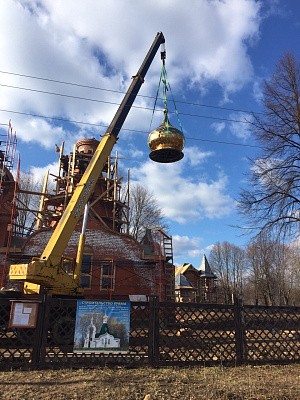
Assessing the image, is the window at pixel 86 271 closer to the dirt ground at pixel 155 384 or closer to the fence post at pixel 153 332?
the fence post at pixel 153 332

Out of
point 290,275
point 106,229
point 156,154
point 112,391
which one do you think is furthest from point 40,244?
point 290,275

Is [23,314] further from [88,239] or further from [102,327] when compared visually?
[88,239]

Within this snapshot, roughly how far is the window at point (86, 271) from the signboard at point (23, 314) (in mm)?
13248

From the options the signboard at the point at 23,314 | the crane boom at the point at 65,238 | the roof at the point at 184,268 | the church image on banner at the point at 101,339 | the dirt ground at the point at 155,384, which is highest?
the roof at the point at 184,268

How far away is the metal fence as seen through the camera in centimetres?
791

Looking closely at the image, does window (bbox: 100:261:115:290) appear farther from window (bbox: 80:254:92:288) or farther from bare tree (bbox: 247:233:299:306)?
bare tree (bbox: 247:233:299:306)

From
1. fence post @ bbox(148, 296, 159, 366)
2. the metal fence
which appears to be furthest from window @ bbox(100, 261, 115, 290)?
fence post @ bbox(148, 296, 159, 366)

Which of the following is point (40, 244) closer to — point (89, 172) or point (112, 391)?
point (89, 172)

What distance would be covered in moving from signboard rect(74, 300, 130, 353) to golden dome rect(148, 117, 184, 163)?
13.9 ft

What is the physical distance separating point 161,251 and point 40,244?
703cm

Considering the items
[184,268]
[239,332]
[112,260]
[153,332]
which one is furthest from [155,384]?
[184,268]

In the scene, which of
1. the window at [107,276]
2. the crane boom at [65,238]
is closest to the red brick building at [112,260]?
the window at [107,276]

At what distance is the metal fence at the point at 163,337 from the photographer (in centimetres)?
791

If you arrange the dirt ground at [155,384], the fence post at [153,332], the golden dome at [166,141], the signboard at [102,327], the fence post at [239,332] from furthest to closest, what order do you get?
the golden dome at [166,141]
the fence post at [239,332]
the fence post at [153,332]
the signboard at [102,327]
the dirt ground at [155,384]
